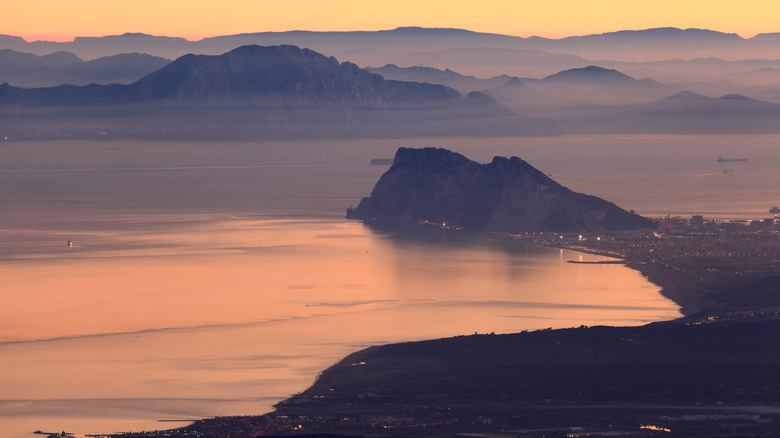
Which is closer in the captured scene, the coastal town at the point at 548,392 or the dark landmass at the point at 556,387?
the coastal town at the point at 548,392

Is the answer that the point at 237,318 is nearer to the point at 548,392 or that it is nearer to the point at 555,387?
the point at 555,387

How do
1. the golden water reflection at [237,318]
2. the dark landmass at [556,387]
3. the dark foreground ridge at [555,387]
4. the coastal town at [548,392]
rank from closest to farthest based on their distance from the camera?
the coastal town at [548,392] < the dark landmass at [556,387] < the dark foreground ridge at [555,387] < the golden water reflection at [237,318]

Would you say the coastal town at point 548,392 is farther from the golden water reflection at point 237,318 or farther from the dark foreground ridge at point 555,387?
the golden water reflection at point 237,318


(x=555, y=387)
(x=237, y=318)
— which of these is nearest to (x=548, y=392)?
(x=555, y=387)

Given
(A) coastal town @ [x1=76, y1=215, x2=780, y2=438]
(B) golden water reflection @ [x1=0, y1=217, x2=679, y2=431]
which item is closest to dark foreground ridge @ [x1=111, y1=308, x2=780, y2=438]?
(A) coastal town @ [x1=76, y1=215, x2=780, y2=438]

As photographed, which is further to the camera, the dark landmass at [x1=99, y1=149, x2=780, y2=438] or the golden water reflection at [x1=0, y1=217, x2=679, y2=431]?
the golden water reflection at [x1=0, y1=217, x2=679, y2=431]

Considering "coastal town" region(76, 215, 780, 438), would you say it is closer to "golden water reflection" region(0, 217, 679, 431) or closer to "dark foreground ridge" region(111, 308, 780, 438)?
"dark foreground ridge" region(111, 308, 780, 438)

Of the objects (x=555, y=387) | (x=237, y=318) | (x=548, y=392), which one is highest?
(x=237, y=318)

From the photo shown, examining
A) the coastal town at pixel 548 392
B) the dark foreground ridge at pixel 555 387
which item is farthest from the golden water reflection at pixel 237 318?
the coastal town at pixel 548 392

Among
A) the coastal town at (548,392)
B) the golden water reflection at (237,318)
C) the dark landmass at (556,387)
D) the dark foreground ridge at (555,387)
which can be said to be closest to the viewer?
the coastal town at (548,392)

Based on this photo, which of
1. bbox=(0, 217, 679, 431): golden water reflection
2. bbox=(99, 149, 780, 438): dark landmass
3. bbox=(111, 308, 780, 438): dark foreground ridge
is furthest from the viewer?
bbox=(0, 217, 679, 431): golden water reflection

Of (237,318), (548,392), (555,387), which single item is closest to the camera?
(548,392)
